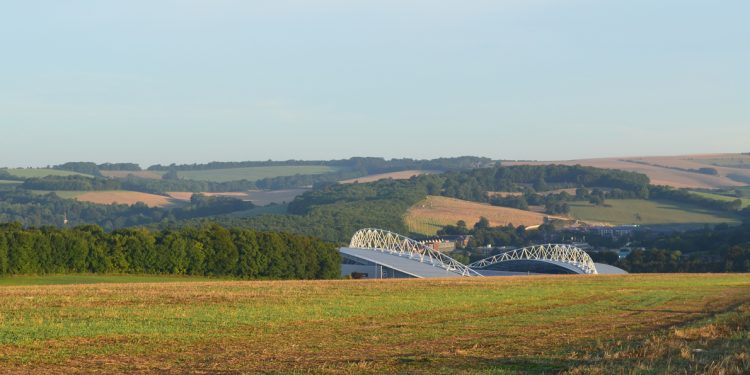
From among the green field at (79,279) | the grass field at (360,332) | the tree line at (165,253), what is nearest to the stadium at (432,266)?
the tree line at (165,253)

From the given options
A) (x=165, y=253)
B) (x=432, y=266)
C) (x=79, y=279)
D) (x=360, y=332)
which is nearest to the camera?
(x=360, y=332)

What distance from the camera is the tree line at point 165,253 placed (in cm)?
8656

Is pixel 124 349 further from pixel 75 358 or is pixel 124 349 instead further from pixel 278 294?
pixel 278 294

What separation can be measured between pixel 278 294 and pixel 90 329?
22470mm

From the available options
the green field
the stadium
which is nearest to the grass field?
the green field

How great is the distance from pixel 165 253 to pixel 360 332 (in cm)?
6184

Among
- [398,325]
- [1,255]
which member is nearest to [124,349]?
[398,325]

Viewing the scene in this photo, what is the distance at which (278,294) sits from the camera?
57.1 metres

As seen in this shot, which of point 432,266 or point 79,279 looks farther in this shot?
point 432,266

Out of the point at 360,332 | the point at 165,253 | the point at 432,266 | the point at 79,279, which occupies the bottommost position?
the point at 432,266

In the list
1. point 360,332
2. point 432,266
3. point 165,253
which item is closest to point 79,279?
point 165,253

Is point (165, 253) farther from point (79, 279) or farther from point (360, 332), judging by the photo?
point (360, 332)

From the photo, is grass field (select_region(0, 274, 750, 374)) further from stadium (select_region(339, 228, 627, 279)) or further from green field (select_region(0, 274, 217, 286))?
stadium (select_region(339, 228, 627, 279))

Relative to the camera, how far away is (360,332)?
3603 centimetres
